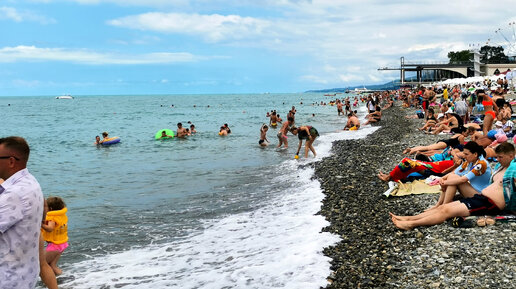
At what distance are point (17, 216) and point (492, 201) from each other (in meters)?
6.10

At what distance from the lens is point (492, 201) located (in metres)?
6.33

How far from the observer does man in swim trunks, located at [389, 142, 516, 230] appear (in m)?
6.13

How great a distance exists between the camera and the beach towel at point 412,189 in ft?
28.2

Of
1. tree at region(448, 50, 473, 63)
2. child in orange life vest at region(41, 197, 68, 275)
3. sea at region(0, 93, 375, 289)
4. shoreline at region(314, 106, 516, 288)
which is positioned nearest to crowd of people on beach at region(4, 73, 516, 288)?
child in orange life vest at region(41, 197, 68, 275)

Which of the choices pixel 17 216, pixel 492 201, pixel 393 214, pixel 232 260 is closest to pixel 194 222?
pixel 232 260

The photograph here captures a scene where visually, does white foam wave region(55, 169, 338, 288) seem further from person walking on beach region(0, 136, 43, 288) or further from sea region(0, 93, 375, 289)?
person walking on beach region(0, 136, 43, 288)

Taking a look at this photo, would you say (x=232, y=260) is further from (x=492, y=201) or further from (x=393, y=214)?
(x=492, y=201)

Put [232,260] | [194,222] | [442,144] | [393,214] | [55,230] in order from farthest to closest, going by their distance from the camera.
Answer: [442,144], [194,222], [393,214], [232,260], [55,230]

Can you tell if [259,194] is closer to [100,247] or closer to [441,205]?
[100,247]

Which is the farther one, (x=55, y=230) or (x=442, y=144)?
(x=442, y=144)

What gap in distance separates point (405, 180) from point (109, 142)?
19709 millimetres

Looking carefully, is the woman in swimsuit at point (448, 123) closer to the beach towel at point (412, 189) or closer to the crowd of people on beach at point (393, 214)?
the crowd of people on beach at point (393, 214)

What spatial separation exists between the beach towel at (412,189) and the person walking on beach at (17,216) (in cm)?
706

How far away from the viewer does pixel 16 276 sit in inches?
124
